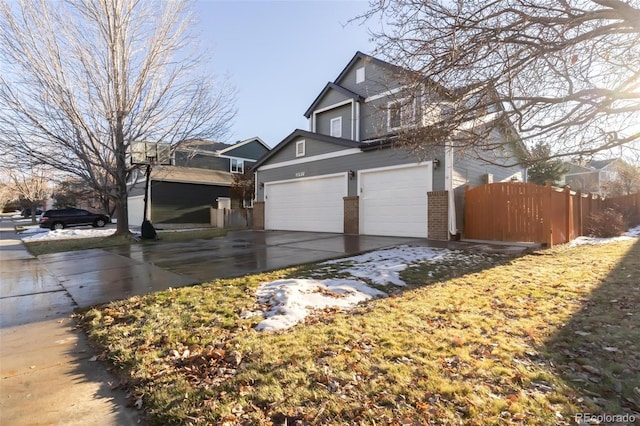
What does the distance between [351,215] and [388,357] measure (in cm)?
1120

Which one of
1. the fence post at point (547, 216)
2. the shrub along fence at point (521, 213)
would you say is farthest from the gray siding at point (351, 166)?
the fence post at point (547, 216)

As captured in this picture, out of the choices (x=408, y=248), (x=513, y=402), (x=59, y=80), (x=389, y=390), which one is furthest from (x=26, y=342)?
(x=59, y=80)

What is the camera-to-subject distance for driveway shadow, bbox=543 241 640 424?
7.68 ft

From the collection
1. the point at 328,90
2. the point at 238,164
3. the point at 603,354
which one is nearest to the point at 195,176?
the point at 238,164

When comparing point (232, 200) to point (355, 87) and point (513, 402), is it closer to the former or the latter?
point (355, 87)

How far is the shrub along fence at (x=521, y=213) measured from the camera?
9992mm

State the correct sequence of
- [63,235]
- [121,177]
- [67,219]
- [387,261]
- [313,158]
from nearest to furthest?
1. [387,261]
2. [121,177]
3. [313,158]
4. [63,235]
5. [67,219]

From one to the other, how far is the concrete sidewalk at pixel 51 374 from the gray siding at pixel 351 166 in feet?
29.6

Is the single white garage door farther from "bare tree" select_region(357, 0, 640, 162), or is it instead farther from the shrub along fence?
"bare tree" select_region(357, 0, 640, 162)

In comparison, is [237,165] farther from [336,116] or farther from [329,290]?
[329,290]

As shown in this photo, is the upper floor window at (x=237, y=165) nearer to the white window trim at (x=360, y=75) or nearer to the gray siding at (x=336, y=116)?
the gray siding at (x=336, y=116)

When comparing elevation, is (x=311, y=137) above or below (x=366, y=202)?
above

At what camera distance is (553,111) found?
247 inches

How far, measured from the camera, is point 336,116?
18.4 metres
